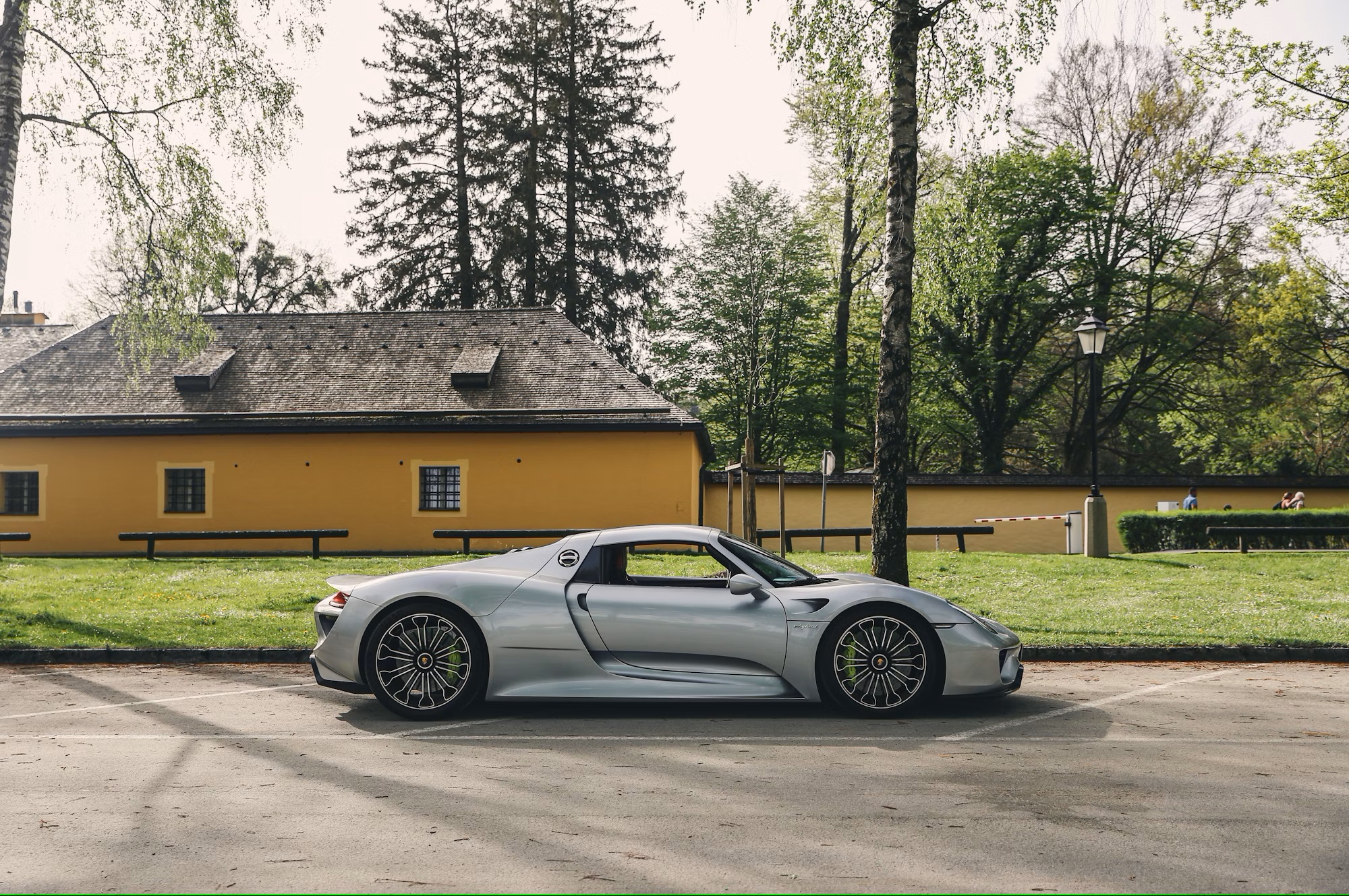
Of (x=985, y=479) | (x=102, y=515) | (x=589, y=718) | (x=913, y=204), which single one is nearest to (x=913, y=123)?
(x=913, y=204)

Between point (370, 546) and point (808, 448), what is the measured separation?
55.0 ft

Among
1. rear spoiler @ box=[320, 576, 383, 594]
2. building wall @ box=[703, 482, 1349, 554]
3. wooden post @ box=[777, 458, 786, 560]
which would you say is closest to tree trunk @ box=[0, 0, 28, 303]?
rear spoiler @ box=[320, 576, 383, 594]

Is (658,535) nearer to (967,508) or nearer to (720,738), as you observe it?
(720,738)

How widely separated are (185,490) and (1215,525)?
78.3 ft

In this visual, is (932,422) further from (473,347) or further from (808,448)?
(473,347)

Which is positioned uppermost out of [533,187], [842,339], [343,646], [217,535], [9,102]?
[533,187]

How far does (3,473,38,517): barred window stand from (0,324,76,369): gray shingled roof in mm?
7504

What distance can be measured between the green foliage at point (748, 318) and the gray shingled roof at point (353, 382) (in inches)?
340

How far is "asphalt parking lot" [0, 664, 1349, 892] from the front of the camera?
3.69m

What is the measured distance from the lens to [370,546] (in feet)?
83.2

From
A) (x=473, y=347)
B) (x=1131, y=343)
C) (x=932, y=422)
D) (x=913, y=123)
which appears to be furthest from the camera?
(x=932, y=422)

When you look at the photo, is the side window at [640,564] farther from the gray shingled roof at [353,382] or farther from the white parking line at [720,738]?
the gray shingled roof at [353,382]

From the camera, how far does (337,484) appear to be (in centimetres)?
2541

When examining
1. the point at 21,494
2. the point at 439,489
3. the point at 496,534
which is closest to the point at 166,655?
the point at 496,534
